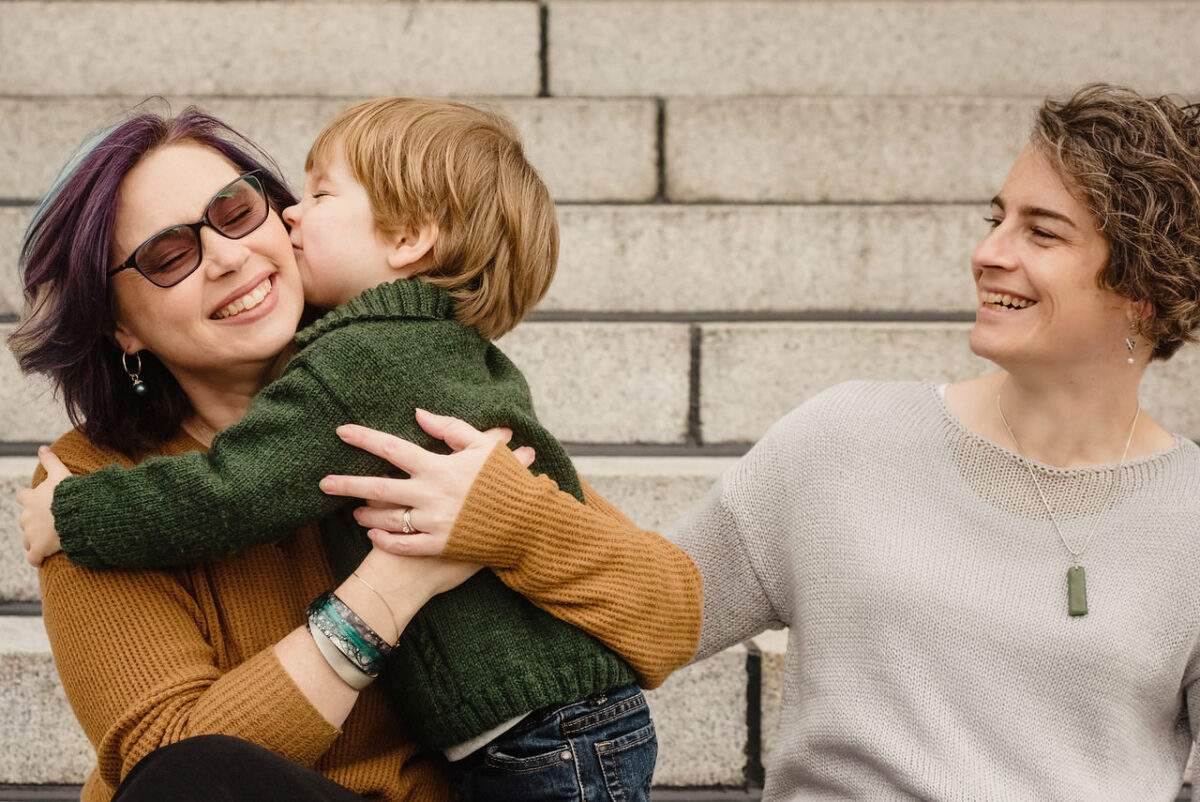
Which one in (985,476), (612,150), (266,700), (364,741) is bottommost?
(364,741)

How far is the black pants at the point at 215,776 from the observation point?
1.14m

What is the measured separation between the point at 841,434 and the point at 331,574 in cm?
73

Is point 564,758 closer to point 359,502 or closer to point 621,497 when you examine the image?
point 359,502

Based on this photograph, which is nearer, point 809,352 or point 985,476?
point 985,476

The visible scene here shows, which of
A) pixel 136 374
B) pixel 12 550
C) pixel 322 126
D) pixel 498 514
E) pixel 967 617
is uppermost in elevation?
pixel 322 126

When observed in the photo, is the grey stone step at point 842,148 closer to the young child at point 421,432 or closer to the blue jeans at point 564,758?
the young child at point 421,432

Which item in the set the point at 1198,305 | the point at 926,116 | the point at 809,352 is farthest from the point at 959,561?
the point at 926,116

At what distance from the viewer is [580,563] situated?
4.46 ft

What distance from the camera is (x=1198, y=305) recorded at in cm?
151

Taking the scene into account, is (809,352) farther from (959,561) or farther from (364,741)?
(364,741)

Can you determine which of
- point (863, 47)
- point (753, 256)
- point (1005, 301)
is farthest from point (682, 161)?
point (1005, 301)

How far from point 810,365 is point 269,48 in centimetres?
175

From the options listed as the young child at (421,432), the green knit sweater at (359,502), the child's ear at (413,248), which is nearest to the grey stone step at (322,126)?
the young child at (421,432)

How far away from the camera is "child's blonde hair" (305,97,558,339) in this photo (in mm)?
1447
